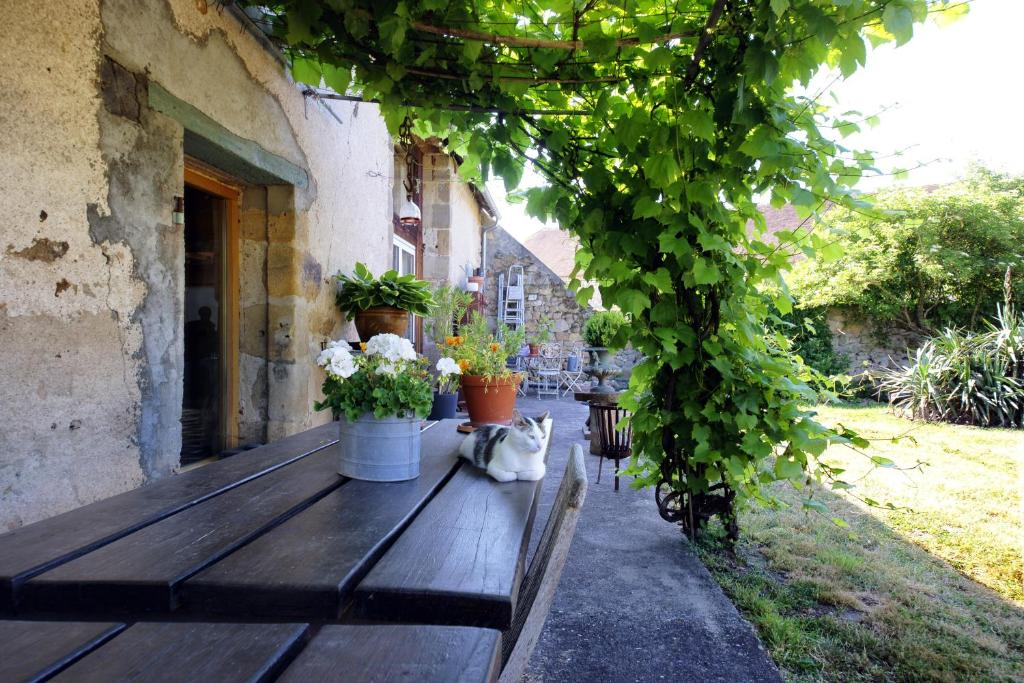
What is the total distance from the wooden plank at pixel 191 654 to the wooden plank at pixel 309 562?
108mm

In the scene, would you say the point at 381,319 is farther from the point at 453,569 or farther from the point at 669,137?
the point at 453,569

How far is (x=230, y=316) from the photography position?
9.75 ft

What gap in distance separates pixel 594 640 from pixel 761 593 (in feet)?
2.94

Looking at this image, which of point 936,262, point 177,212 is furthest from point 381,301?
point 936,262

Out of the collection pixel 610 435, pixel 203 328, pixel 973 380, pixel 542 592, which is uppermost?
pixel 203 328

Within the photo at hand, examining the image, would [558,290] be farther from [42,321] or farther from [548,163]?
[42,321]

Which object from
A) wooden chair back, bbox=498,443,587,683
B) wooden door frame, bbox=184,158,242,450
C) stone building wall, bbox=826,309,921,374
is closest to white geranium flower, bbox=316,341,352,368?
wooden chair back, bbox=498,443,587,683

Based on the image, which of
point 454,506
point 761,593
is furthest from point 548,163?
point 761,593

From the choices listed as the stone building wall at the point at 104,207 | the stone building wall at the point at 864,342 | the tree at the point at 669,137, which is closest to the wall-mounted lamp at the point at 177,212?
the stone building wall at the point at 104,207

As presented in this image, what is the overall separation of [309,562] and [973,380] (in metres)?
8.54

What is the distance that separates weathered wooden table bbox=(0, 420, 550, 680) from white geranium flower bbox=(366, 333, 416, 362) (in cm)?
32

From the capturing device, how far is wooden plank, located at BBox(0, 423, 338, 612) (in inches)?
34.4

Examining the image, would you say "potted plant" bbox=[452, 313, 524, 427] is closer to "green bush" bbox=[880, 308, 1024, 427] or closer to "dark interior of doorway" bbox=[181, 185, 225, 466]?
"dark interior of doorway" bbox=[181, 185, 225, 466]

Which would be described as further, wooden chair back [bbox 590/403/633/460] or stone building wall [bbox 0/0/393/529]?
wooden chair back [bbox 590/403/633/460]
